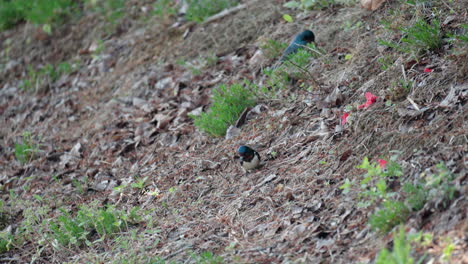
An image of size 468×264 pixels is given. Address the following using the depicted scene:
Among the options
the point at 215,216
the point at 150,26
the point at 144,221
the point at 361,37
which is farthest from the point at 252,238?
the point at 150,26

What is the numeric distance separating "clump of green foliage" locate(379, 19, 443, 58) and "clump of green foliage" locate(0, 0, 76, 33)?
6.03 m

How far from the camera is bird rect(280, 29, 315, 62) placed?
5.60m

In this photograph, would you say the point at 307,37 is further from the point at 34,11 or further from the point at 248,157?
the point at 34,11

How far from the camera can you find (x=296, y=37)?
569cm

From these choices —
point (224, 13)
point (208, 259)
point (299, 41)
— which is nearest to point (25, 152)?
point (224, 13)

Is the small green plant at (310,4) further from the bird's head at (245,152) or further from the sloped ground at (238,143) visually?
the bird's head at (245,152)

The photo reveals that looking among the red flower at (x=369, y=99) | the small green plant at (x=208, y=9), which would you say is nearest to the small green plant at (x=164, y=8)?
the small green plant at (x=208, y=9)

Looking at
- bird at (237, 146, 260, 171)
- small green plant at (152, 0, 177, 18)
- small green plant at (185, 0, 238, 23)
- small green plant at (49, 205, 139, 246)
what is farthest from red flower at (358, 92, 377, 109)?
small green plant at (152, 0, 177, 18)

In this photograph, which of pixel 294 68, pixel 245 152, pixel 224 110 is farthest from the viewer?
pixel 294 68

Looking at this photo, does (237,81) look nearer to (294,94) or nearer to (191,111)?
(191,111)

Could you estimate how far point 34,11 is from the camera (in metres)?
8.85

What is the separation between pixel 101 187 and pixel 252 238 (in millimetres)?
2164

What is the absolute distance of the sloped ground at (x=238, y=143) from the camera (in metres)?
3.49

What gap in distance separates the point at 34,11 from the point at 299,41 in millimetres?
5147
